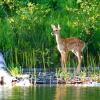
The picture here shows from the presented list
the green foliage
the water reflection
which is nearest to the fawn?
the green foliage

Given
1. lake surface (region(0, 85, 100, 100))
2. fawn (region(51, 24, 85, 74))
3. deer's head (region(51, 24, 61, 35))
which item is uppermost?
deer's head (region(51, 24, 61, 35))

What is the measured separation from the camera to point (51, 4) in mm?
31609

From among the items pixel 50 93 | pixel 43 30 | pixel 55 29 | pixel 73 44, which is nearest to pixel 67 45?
pixel 73 44

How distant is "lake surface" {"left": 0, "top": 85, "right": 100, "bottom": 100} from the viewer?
18375 millimetres

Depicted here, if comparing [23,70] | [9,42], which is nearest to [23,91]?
[23,70]

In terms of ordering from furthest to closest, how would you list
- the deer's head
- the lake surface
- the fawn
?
1. the deer's head
2. the fawn
3. the lake surface

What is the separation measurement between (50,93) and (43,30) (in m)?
10.1

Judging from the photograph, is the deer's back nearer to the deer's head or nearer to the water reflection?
the deer's head

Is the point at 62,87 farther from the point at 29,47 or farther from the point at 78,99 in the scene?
the point at 29,47

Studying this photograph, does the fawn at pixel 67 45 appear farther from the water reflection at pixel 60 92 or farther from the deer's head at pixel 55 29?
the water reflection at pixel 60 92

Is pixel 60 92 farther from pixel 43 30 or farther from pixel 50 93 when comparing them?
pixel 43 30

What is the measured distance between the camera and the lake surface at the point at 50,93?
1838 centimetres

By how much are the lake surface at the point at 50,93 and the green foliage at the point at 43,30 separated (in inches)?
255

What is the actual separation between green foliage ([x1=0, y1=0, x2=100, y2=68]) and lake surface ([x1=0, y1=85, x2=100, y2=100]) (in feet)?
21.3
